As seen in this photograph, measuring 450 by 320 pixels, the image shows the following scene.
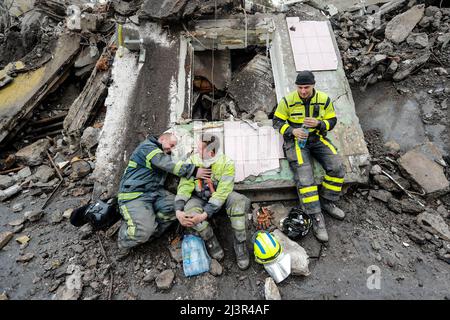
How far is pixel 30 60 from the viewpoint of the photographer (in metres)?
5.98

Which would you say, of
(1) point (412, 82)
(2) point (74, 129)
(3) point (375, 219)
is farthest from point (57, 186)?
(1) point (412, 82)

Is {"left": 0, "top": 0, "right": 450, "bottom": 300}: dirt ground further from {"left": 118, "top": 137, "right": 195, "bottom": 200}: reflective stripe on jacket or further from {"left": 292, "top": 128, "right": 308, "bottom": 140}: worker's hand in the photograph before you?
{"left": 292, "top": 128, "right": 308, "bottom": 140}: worker's hand

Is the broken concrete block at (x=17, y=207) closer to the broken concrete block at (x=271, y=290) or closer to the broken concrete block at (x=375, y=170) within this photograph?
the broken concrete block at (x=271, y=290)

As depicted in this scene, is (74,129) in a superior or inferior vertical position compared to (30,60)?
inferior

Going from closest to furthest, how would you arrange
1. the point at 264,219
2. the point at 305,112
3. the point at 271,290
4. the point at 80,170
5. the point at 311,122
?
1. the point at 271,290
2. the point at 311,122
3. the point at 305,112
4. the point at 264,219
5. the point at 80,170

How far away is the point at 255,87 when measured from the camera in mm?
5387

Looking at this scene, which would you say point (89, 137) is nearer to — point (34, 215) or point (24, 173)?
point (24, 173)

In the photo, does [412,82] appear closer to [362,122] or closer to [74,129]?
[362,122]

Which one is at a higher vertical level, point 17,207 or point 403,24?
point 403,24

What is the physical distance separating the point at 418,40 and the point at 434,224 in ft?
10.8

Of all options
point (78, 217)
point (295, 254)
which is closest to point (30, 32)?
point (78, 217)

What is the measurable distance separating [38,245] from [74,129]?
6.76 feet

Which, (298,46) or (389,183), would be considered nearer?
(389,183)
